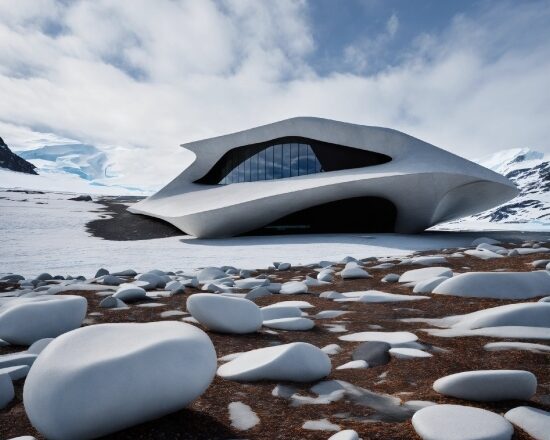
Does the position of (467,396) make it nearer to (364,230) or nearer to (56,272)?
(56,272)

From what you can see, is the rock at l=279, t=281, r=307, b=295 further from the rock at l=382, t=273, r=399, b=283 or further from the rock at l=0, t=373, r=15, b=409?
the rock at l=0, t=373, r=15, b=409

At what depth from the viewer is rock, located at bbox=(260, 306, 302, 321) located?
11.8ft

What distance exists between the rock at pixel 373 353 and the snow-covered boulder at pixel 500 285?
1.97m

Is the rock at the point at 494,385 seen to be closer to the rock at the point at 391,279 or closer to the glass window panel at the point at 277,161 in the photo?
the rock at the point at 391,279

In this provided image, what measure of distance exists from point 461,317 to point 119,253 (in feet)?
31.6

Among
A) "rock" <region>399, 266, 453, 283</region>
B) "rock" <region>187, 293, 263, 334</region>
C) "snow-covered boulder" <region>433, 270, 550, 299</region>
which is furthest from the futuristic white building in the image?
"rock" <region>187, 293, 263, 334</region>

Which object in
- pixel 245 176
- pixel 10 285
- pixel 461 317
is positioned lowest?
pixel 10 285

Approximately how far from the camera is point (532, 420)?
4.99ft

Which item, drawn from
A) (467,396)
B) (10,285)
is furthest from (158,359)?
(10,285)

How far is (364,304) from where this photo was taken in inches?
160

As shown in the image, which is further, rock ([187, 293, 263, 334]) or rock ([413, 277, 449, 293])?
rock ([413, 277, 449, 293])

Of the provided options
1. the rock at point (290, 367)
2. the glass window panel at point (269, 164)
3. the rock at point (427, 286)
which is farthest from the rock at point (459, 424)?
the glass window panel at point (269, 164)

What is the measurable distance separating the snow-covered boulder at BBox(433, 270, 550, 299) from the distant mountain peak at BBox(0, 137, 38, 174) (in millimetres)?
145894

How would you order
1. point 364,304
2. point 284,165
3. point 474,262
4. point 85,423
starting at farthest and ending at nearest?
point 284,165
point 474,262
point 364,304
point 85,423
